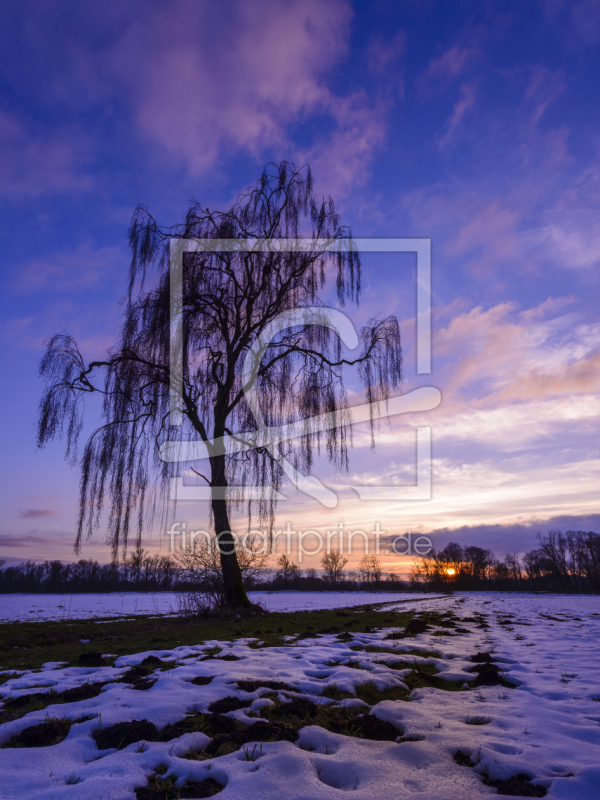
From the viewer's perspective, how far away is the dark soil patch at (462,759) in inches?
72.7

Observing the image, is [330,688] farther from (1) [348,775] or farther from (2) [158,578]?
(2) [158,578]

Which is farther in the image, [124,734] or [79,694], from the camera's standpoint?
[79,694]

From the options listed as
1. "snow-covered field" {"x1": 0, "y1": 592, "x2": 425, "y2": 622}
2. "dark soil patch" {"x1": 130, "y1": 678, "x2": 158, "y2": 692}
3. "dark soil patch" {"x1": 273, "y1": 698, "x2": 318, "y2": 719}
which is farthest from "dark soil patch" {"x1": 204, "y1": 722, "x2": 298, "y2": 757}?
"snow-covered field" {"x1": 0, "y1": 592, "x2": 425, "y2": 622}

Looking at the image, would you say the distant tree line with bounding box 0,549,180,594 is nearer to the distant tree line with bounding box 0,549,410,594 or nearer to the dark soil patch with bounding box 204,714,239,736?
the distant tree line with bounding box 0,549,410,594

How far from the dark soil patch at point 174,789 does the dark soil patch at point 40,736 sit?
29.5 inches

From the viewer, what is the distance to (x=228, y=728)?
2225 millimetres

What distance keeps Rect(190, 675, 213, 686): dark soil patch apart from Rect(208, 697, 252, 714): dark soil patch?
441 mm

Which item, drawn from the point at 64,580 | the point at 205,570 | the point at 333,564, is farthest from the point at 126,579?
the point at 205,570

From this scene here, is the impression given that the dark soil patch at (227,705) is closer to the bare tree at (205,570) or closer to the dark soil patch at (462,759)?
the dark soil patch at (462,759)

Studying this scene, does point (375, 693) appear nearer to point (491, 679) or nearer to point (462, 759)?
point (491, 679)

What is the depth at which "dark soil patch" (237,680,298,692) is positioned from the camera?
115 inches

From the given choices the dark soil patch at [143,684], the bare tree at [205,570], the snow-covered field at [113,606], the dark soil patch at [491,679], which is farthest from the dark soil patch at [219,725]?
the snow-covered field at [113,606]

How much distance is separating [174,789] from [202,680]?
156cm

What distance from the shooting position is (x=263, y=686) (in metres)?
2.98
